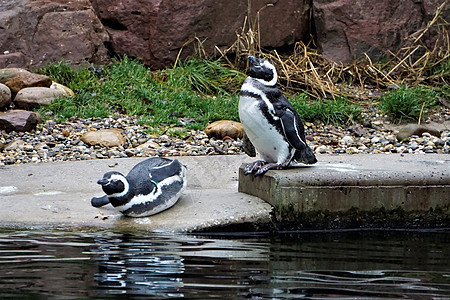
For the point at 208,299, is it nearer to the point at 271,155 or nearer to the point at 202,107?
the point at 271,155

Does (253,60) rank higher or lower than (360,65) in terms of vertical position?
higher

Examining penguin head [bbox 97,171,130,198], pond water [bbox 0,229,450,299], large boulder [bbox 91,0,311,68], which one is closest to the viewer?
pond water [bbox 0,229,450,299]

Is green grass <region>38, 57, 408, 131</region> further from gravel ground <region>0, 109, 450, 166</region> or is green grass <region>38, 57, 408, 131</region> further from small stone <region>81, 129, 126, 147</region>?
small stone <region>81, 129, 126, 147</region>

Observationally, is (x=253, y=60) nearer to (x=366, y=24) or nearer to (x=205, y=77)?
(x=205, y=77)

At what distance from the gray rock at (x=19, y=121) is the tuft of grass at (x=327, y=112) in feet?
10.0

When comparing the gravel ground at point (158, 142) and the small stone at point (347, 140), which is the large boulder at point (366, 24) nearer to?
the gravel ground at point (158, 142)

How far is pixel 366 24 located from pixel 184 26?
261 centimetres

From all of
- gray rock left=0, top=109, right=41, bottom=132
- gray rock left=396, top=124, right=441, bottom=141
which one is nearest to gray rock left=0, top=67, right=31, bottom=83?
gray rock left=0, top=109, right=41, bottom=132

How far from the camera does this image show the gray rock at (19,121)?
27.3ft

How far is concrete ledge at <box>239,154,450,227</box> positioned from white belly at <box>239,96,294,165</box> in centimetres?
14

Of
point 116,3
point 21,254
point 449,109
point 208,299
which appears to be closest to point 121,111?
point 116,3

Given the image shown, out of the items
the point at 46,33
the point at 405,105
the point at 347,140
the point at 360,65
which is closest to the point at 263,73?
the point at 347,140

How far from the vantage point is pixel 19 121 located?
834 cm

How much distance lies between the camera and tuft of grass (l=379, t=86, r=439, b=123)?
9.19 metres
